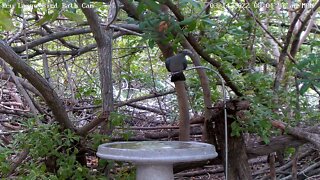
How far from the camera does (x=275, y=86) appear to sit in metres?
2.39

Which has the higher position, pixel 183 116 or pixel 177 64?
pixel 177 64

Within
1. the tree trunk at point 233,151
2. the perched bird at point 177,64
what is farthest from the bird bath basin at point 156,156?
the tree trunk at point 233,151

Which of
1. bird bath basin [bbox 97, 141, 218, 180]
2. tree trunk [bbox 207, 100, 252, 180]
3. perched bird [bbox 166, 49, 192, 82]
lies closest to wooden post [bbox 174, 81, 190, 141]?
tree trunk [bbox 207, 100, 252, 180]

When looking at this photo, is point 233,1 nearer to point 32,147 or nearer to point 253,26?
point 253,26

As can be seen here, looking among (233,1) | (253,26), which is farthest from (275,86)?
(233,1)

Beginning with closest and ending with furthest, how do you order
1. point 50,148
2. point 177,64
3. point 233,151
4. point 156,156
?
point 156,156, point 177,64, point 50,148, point 233,151

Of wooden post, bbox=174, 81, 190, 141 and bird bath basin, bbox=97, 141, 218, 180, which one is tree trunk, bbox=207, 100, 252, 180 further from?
bird bath basin, bbox=97, 141, 218, 180

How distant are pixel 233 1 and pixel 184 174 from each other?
3.43ft

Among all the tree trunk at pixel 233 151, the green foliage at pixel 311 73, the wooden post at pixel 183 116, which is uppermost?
the green foliage at pixel 311 73

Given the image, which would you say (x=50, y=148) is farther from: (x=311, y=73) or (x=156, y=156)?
(x=311, y=73)

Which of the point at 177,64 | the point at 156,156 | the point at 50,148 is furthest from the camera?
the point at 50,148

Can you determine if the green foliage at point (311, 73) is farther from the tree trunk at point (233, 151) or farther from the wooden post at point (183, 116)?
the wooden post at point (183, 116)

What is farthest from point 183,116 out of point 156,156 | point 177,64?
point 156,156

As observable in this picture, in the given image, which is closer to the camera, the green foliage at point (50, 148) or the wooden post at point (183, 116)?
the green foliage at point (50, 148)
